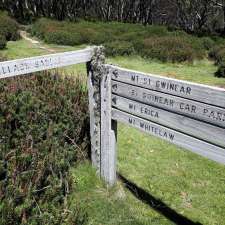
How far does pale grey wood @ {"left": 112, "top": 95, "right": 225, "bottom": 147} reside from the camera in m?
3.42

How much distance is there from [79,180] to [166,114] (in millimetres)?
1710

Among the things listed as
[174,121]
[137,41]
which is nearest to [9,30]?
[137,41]

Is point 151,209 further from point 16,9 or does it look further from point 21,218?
point 16,9

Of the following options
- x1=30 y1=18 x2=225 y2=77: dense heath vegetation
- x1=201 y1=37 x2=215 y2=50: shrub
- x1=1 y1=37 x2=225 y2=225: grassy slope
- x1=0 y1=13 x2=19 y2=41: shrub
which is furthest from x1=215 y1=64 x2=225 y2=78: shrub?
x1=0 y1=13 x2=19 y2=41: shrub

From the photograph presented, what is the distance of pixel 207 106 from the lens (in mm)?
3357

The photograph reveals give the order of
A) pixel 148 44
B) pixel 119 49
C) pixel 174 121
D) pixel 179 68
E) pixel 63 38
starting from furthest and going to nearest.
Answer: pixel 63 38 → pixel 148 44 → pixel 119 49 → pixel 179 68 → pixel 174 121

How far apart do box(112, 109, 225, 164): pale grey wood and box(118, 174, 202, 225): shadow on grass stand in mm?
1251

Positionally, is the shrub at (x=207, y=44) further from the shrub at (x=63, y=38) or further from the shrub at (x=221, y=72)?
the shrub at (x=63, y=38)

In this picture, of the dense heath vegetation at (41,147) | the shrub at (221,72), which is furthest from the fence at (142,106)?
the shrub at (221,72)

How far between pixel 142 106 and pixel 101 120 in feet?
2.81

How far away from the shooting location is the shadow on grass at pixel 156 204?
4664 mm

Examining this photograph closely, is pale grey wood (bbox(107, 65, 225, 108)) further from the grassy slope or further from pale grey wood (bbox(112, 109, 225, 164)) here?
the grassy slope

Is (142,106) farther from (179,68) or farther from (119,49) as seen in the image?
(119,49)

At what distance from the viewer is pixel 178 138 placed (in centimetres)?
375
